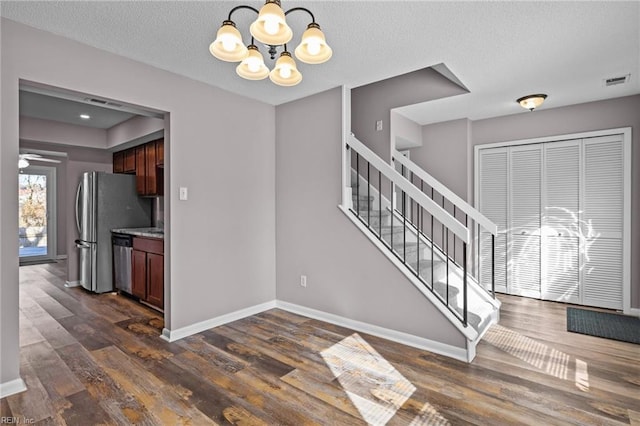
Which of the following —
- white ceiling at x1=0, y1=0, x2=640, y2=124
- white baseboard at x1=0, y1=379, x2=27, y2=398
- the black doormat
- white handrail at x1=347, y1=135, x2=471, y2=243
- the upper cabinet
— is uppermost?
white ceiling at x1=0, y1=0, x2=640, y2=124

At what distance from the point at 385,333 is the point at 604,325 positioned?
2.28 metres

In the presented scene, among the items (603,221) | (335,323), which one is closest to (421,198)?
(335,323)

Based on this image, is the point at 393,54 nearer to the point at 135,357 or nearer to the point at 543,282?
the point at 135,357

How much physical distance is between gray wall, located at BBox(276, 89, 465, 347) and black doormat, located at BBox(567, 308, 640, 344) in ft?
5.49

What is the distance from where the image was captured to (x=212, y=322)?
3.38 m

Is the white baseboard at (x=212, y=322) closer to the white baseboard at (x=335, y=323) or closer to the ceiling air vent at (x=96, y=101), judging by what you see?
the white baseboard at (x=335, y=323)

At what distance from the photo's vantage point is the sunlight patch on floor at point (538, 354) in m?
2.39

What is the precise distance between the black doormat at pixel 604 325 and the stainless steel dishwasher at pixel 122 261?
5.19 m

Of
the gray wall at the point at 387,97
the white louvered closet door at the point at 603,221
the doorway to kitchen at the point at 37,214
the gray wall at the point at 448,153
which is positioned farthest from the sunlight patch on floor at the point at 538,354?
the doorway to kitchen at the point at 37,214

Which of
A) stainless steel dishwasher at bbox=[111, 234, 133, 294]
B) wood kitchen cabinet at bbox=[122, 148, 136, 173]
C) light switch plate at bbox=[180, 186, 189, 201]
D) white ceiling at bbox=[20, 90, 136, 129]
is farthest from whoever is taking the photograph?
wood kitchen cabinet at bbox=[122, 148, 136, 173]

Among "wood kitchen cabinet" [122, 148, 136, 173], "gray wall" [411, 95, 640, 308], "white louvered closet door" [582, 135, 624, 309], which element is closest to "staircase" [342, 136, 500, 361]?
"gray wall" [411, 95, 640, 308]

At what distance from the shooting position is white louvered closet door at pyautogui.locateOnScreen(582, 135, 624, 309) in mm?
3832

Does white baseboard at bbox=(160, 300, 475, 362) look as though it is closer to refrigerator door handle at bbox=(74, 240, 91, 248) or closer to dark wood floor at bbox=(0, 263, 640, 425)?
dark wood floor at bbox=(0, 263, 640, 425)

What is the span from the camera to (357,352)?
277 centimetres
